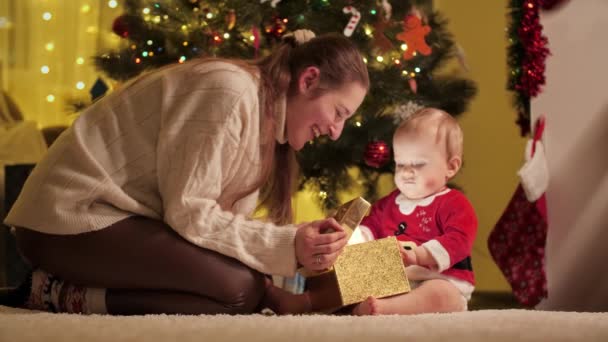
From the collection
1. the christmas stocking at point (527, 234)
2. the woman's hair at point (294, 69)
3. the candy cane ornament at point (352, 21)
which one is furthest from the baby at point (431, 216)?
the candy cane ornament at point (352, 21)

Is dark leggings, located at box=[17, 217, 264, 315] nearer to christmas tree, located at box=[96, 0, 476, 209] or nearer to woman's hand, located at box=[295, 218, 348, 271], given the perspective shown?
woman's hand, located at box=[295, 218, 348, 271]

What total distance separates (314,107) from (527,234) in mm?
1002

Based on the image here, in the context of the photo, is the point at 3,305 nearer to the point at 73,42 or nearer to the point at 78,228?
the point at 78,228

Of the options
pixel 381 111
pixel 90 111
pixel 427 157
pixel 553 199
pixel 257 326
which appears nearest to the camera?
pixel 257 326

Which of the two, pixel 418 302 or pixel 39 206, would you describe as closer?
pixel 39 206

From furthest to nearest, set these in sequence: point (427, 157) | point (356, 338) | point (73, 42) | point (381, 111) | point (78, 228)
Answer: point (73, 42) < point (381, 111) < point (427, 157) < point (78, 228) < point (356, 338)

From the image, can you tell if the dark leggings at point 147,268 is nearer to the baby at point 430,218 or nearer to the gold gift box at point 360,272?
the gold gift box at point 360,272

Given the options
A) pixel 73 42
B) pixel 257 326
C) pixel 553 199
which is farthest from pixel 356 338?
pixel 73 42

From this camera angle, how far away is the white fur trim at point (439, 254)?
1.64 meters

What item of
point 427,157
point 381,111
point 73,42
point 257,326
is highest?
point 257,326

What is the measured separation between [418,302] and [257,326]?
0.59m

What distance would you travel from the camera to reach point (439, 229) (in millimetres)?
1725

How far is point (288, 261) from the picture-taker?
54.6 inches

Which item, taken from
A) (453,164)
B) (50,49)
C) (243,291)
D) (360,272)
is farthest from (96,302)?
(50,49)
